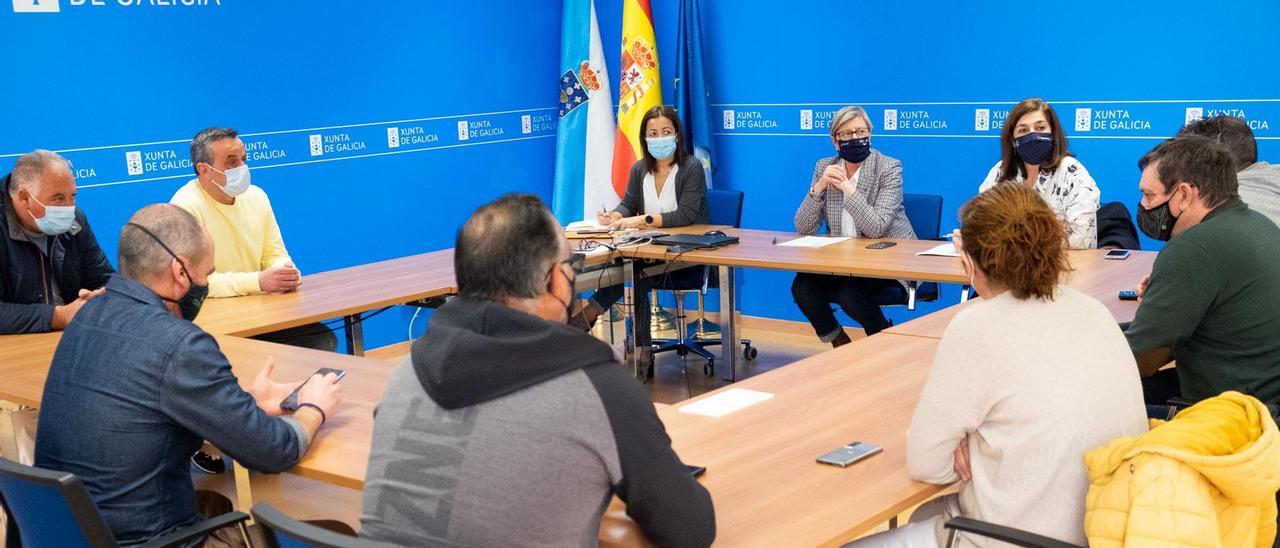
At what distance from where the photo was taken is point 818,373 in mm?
3078

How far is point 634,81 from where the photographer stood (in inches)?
282

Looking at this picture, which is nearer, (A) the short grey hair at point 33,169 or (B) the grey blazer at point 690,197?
(A) the short grey hair at point 33,169

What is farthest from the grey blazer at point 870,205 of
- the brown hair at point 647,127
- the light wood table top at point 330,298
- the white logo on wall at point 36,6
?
the white logo on wall at point 36,6

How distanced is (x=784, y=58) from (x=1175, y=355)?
408cm

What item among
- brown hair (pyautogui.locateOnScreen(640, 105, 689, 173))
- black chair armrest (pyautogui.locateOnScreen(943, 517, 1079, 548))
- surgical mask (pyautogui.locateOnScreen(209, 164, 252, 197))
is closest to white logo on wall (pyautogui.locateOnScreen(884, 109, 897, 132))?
brown hair (pyautogui.locateOnScreen(640, 105, 689, 173))

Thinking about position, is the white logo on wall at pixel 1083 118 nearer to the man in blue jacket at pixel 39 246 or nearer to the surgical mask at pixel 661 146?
the surgical mask at pixel 661 146

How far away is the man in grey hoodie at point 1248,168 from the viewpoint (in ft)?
12.0

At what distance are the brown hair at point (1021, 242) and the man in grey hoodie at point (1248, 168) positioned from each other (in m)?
1.45

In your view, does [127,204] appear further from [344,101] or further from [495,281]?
[495,281]

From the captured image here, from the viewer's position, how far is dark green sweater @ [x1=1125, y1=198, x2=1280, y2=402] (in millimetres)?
2842

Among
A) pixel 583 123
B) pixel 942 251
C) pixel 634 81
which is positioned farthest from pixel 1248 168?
pixel 583 123

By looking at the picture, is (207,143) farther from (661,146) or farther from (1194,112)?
(1194,112)

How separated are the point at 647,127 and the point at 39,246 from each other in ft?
9.83

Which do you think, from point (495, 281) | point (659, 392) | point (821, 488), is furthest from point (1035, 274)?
point (659, 392)
